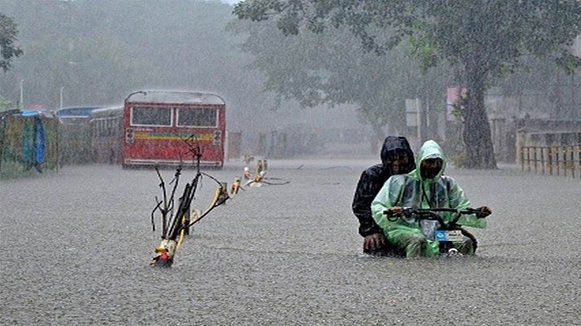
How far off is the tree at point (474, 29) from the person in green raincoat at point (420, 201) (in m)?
28.7

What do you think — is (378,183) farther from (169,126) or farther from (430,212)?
(169,126)

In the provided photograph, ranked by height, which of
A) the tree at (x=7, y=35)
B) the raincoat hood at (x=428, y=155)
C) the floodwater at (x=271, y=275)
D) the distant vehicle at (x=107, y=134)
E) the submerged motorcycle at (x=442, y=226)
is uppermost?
the tree at (x=7, y=35)

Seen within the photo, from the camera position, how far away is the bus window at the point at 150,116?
130 ft

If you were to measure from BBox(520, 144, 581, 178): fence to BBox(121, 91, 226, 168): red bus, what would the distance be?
950 cm

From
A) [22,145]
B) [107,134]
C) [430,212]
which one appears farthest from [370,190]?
[107,134]

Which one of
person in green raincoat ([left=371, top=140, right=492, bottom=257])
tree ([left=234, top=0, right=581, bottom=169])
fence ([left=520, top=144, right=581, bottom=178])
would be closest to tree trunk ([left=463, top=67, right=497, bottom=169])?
tree ([left=234, top=0, right=581, bottom=169])

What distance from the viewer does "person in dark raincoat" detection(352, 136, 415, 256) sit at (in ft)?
33.6

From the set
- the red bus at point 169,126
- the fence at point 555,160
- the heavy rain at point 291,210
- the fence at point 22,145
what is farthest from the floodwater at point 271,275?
the red bus at point 169,126

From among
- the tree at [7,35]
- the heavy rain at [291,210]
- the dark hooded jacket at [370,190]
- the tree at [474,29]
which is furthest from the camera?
the tree at [474,29]

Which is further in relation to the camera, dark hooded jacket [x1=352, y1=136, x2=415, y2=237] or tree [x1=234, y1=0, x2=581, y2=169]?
tree [x1=234, y1=0, x2=581, y2=169]

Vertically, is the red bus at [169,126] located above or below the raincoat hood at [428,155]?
above

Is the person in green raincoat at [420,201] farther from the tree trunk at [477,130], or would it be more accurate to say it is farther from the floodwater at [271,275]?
the tree trunk at [477,130]

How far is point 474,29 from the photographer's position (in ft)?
127

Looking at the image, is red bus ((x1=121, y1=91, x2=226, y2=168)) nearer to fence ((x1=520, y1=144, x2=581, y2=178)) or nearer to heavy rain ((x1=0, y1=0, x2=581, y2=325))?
heavy rain ((x1=0, y1=0, x2=581, y2=325))
